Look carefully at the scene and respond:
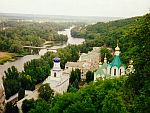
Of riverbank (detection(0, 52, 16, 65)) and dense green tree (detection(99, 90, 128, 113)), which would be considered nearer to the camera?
dense green tree (detection(99, 90, 128, 113))

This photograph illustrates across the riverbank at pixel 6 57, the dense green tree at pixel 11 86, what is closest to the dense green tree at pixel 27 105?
the dense green tree at pixel 11 86

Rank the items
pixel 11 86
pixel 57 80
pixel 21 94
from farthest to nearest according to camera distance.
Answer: pixel 57 80 < pixel 11 86 < pixel 21 94

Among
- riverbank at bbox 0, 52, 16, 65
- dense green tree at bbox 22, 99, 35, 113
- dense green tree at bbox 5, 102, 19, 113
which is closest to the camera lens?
Result: dense green tree at bbox 5, 102, 19, 113

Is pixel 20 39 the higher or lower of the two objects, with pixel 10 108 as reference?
lower

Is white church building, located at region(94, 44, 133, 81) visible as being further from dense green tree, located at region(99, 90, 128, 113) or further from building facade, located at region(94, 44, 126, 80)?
dense green tree, located at region(99, 90, 128, 113)

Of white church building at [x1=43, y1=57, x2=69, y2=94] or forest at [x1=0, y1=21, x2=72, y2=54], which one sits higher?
white church building at [x1=43, y1=57, x2=69, y2=94]

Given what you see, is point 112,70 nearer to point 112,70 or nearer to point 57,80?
point 112,70

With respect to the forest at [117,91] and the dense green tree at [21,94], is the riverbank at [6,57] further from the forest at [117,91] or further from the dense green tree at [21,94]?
the dense green tree at [21,94]

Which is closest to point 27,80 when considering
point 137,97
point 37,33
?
point 137,97

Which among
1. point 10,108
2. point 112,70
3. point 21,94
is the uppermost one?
point 112,70

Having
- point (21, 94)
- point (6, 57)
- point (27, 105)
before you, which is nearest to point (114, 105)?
point (27, 105)

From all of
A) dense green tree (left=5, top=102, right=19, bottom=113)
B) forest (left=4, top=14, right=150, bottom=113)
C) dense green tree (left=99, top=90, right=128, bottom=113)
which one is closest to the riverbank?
forest (left=4, top=14, right=150, bottom=113)
